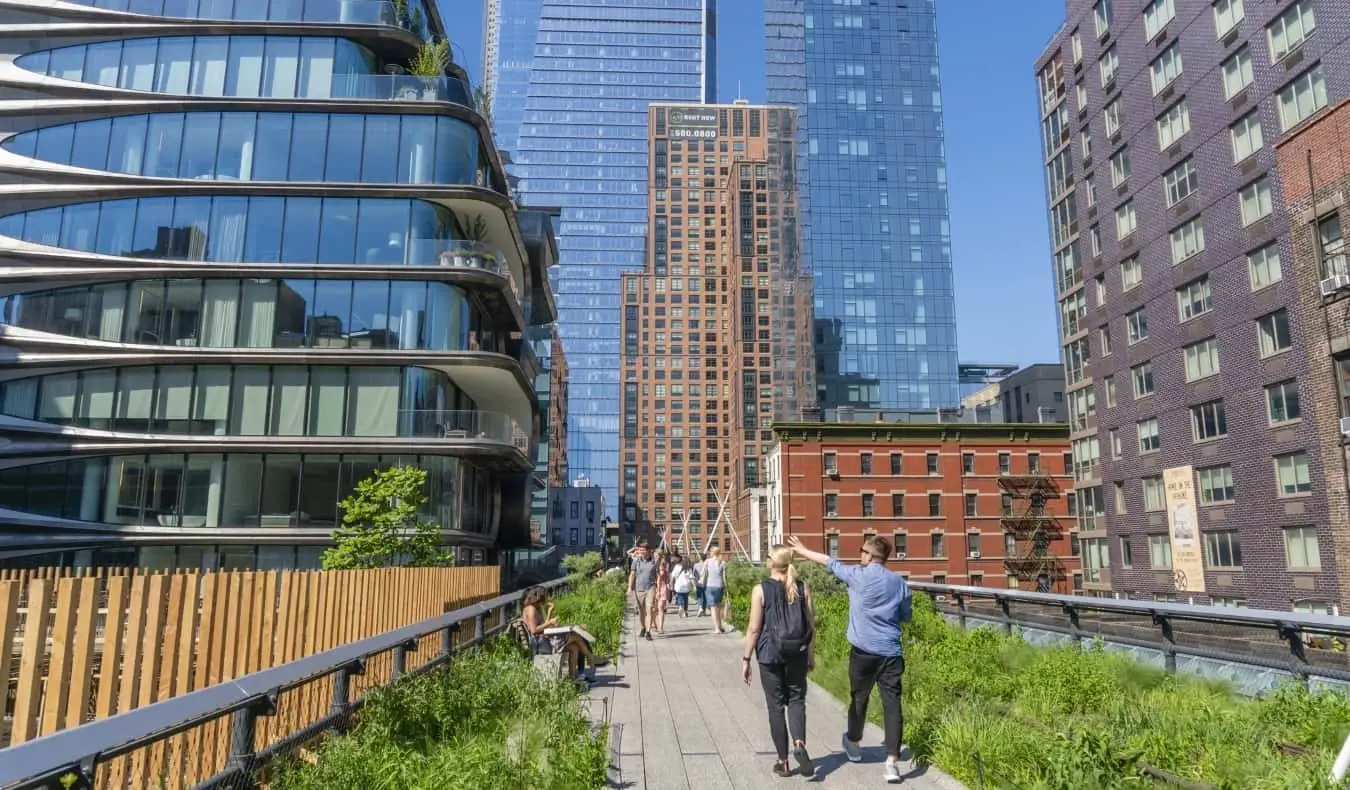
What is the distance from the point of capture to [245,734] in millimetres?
5328

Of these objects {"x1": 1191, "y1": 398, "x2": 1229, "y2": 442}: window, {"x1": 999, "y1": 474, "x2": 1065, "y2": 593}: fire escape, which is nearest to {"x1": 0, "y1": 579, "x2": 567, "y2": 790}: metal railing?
{"x1": 1191, "y1": 398, "x2": 1229, "y2": 442}: window

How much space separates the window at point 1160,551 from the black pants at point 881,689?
35245mm

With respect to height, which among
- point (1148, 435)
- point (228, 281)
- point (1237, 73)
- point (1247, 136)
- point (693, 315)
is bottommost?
point (1148, 435)


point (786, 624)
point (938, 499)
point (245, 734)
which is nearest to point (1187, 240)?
point (938, 499)

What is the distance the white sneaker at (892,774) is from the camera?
22.9ft

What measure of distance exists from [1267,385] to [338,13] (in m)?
38.3

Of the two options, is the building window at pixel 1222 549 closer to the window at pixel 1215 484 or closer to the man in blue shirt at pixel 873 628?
the window at pixel 1215 484

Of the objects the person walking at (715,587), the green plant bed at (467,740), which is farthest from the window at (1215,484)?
the green plant bed at (467,740)

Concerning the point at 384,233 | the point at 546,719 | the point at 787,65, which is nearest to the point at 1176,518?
the point at 384,233

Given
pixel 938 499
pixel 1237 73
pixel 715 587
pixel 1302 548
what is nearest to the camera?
pixel 715 587

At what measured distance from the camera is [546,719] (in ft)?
24.3

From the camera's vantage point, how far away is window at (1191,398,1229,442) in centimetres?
3450

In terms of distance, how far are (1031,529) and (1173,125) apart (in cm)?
3581

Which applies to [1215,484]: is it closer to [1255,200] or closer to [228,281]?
[1255,200]
